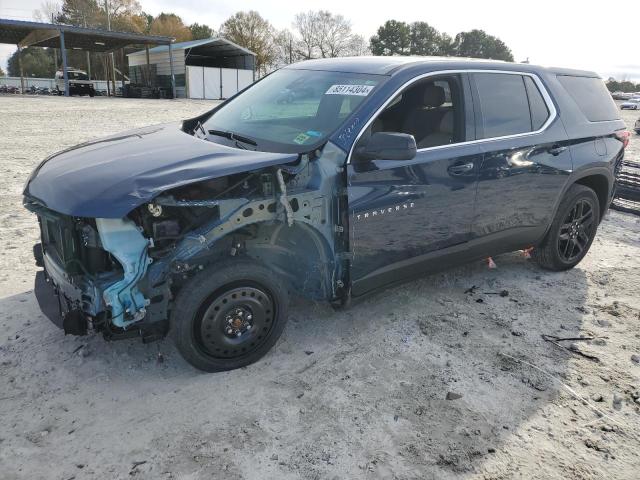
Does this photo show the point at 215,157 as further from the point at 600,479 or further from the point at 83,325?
Answer: the point at 600,479

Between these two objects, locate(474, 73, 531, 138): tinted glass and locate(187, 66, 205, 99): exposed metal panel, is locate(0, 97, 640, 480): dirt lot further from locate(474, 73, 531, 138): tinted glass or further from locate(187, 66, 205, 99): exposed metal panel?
locate(187, 66, 205, 99): exposed metal panel

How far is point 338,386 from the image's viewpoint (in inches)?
122

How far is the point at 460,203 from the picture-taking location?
3.82m

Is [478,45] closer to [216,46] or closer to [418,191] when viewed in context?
[216,46]

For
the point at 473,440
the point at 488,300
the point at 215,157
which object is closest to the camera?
the point at 473,440

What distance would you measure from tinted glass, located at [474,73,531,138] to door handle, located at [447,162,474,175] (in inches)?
13.3

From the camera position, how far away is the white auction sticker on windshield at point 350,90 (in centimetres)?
347

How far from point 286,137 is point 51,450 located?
2279 millimetres

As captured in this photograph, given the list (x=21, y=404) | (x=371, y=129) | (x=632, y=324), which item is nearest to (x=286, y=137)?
(x=371, y=129)

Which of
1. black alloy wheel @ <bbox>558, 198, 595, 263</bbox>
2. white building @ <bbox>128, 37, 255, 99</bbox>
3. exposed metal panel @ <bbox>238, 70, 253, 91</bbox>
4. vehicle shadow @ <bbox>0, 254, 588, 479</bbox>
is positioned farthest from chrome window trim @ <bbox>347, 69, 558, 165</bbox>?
exposed metal panel @ <bbox>238, 70, 253, 91</bbox>

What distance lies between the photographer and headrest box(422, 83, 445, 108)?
390 cm

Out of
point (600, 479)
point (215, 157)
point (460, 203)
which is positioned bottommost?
point (600, 479)

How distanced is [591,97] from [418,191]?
2.52 metres

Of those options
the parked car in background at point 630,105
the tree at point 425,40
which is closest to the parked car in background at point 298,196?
the parked car in background at point 630,105
